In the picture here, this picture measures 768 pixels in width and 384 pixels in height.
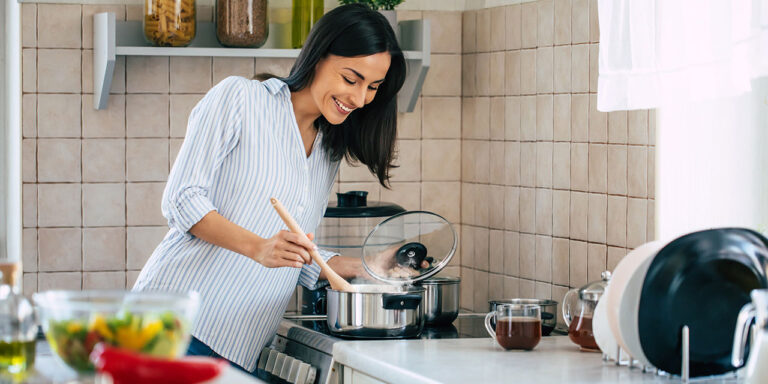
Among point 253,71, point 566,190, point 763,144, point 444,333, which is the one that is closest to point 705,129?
point 763,144

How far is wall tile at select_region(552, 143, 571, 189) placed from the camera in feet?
9.23

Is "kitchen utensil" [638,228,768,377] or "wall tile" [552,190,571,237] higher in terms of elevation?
"wall tile" [552,190,571,237]

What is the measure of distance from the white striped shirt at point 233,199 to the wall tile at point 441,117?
1066mm

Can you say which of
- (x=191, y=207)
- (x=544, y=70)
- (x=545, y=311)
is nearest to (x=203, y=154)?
(x=191, y=207)

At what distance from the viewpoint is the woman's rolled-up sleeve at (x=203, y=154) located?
2.09 m

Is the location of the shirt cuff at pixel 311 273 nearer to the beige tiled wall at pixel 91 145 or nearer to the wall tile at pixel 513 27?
the beige tiled wall at pixel 91 145

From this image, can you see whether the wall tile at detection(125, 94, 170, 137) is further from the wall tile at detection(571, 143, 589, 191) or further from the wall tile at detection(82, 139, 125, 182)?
the wall tile at detection(571, 143, 589, 191)

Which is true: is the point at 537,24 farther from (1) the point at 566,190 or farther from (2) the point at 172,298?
(2) the point at 172,298

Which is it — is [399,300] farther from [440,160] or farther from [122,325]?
[122,325]

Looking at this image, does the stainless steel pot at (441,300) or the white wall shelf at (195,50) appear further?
the white wall shelf at (195,50)

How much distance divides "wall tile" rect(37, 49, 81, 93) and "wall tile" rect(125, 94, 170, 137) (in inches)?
6.6

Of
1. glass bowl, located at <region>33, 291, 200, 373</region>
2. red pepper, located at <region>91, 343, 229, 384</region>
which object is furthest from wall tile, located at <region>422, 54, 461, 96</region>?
red pepper, located at <region>91, 343, 229, 384</region>

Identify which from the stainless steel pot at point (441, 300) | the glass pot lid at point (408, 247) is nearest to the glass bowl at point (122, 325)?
the glass pot lid at point (408, 247)

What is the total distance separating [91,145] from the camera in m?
3.04
